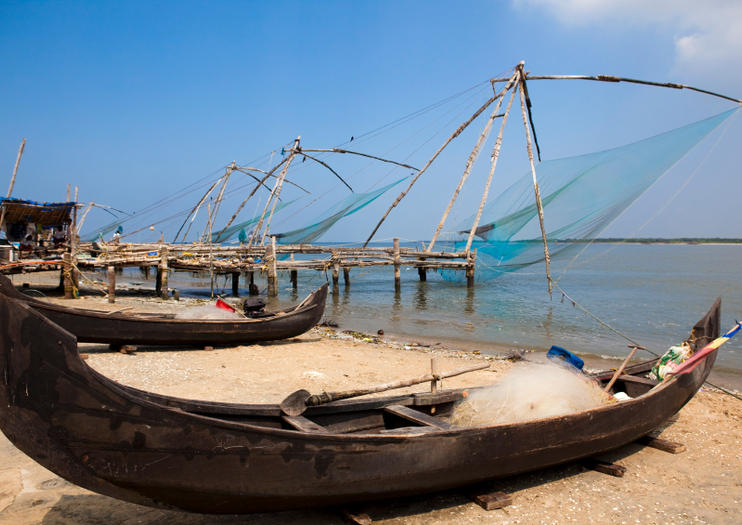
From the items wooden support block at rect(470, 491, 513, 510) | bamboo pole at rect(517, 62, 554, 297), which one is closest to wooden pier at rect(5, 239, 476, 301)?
bamboo pole at rect(517, 62, 554, 297)

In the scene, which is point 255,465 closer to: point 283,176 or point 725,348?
point 725,348

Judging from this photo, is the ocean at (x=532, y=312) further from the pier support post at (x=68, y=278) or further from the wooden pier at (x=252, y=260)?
the pier support post at (x=68, y=278)

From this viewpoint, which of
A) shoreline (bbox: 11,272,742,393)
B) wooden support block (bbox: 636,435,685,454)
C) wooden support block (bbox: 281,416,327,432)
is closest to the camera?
wooden support block (bbox: 281,416,327,432)

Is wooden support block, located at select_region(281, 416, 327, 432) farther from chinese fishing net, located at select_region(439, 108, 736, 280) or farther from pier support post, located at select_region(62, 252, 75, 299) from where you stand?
pier support post, located at select_region(62, 252, 75, 299)

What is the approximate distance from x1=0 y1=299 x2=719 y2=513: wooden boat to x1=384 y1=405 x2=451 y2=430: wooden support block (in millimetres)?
20

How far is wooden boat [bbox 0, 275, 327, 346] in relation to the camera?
668 centimetres

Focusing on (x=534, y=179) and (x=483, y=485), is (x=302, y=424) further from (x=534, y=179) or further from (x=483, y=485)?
(x=534, y=179)

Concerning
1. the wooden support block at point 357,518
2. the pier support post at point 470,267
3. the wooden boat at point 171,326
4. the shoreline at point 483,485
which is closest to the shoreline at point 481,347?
the shoreline at point 483,485

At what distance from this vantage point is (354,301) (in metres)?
17.2

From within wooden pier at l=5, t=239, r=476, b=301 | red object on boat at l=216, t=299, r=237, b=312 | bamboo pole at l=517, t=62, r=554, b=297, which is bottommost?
red object on boat at l=216, t=299, r=237, b=312

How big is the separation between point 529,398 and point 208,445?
2.56 meters

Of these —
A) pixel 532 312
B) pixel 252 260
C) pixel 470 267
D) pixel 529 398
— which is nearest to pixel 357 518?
pixel 529 398

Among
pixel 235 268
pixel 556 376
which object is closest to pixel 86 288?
pixel 235 268

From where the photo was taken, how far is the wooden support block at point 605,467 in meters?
3.88
